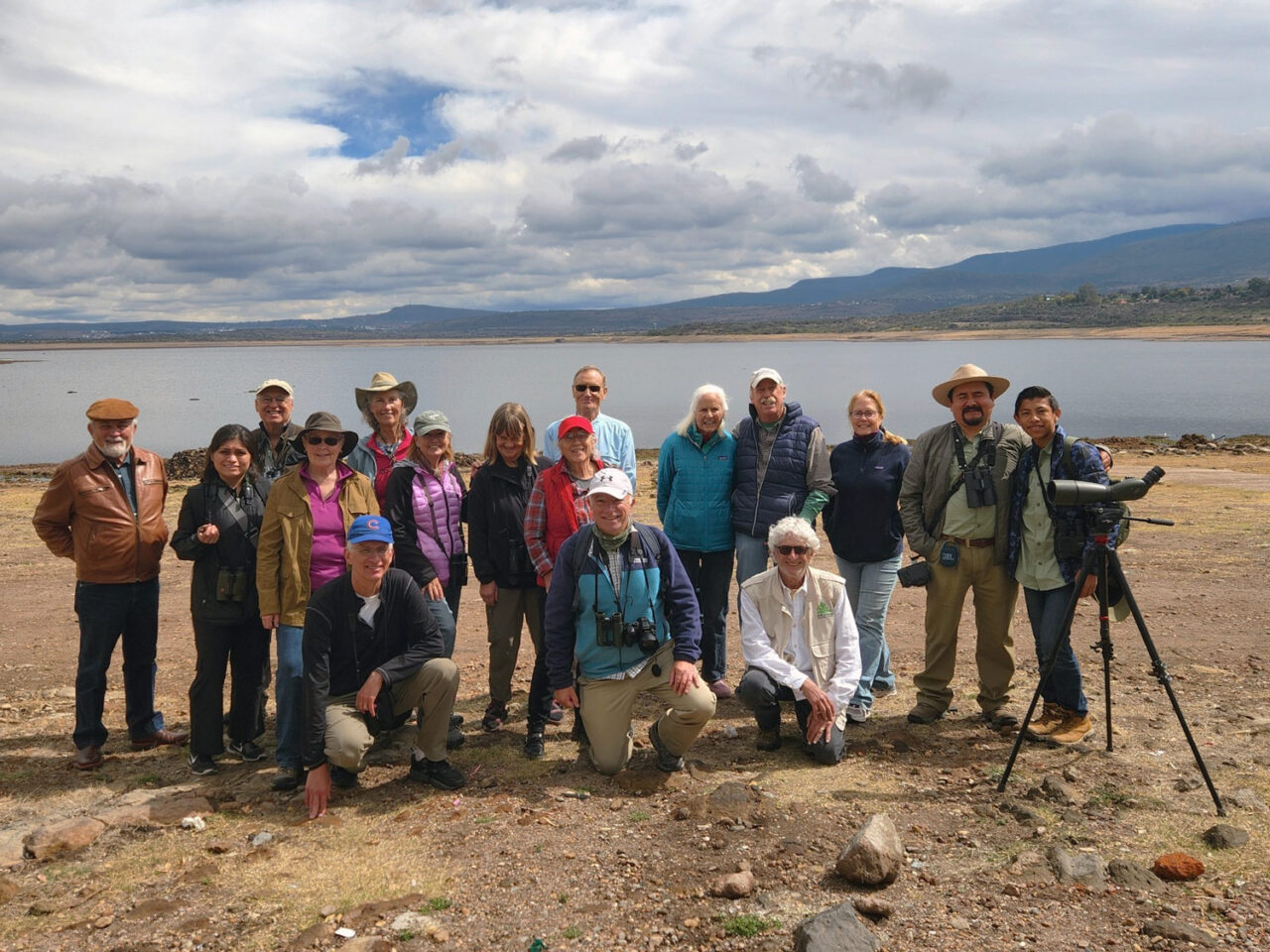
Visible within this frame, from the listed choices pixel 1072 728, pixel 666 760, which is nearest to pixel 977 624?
pixel 1072 728

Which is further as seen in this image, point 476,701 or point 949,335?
point 949,335

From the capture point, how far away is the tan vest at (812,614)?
17.5ft

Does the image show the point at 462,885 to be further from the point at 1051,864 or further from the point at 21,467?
the point at 21,467

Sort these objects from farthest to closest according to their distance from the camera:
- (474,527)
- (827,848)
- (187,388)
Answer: (187,388)
(474,527)
(827,848)

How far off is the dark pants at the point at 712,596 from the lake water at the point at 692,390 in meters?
28.2

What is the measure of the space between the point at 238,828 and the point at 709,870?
2.42m

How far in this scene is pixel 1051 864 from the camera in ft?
13.3

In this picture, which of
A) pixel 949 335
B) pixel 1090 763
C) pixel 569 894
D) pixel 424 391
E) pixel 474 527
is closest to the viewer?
pixel 569 894

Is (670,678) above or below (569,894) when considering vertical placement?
above

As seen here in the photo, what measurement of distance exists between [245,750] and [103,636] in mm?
1080

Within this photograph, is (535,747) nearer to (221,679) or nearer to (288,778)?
(288,778)

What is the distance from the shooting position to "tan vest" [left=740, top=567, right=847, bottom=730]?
5344 mm

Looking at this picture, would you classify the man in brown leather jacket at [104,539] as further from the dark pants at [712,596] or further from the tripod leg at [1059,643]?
the tripod leg at [1059,643]

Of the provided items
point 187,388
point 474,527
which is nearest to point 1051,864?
point 474,527
